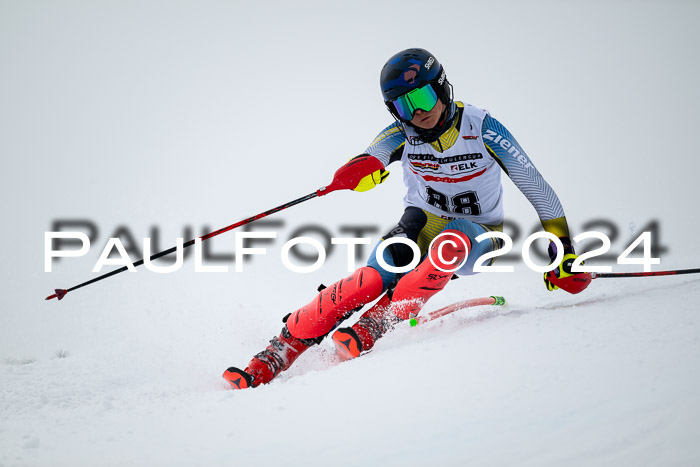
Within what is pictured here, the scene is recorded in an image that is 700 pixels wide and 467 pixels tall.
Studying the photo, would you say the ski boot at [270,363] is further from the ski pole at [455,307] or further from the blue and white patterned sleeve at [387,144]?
the blue and white patterned sleeve at [387,144]

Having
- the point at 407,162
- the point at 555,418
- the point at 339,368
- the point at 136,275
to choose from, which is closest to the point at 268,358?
the point at 339,368

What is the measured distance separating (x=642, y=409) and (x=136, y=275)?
19.4 feet

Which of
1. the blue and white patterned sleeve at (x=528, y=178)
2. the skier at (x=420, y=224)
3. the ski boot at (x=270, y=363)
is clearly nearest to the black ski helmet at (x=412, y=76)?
the skier at (x=420, y=224)

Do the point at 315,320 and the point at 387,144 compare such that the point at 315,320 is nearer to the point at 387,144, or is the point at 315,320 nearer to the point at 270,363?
the point at 270,363

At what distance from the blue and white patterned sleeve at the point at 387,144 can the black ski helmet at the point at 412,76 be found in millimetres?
320

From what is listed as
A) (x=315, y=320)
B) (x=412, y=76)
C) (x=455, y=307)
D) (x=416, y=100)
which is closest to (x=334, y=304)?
(x=315, y=320)

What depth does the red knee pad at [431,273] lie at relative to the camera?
2846mm

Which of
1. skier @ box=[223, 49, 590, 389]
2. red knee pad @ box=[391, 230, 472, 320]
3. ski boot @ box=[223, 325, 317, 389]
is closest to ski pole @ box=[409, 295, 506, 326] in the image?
red knee pad @ box=[391, 230, 472, 320]

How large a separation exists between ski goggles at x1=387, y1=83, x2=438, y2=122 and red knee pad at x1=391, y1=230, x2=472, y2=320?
0.71 metres

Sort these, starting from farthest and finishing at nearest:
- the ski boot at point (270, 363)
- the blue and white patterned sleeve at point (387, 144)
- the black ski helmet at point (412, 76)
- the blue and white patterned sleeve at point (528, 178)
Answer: the blue and white patterned sleeve at point (387, 144), the blue and white patterned sleeve at point (528, 178), the black ski helmet at point (412, 76), the ski boot at point (270, 363)

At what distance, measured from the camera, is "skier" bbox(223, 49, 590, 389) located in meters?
2.90

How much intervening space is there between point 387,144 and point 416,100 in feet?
1.60

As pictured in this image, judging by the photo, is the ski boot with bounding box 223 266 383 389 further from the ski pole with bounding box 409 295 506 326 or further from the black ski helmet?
the black ski helmet

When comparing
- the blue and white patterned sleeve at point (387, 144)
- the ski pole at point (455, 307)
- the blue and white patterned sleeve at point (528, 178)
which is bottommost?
the ski pole at point (455, 307)
